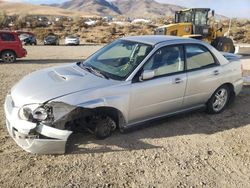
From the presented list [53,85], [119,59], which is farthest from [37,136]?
[119,59]

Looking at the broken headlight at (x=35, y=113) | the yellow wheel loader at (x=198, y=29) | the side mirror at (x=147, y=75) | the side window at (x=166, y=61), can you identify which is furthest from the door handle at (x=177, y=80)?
the yellow wheel loader at (x=198, y=29)

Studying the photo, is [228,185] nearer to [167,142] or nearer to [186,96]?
[167,142]

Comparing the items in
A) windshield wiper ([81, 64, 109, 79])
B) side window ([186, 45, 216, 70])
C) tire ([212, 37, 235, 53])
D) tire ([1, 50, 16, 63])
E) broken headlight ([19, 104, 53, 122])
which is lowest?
tire ([1, 50, 16, 63])

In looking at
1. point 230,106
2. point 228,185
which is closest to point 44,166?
point 228,185

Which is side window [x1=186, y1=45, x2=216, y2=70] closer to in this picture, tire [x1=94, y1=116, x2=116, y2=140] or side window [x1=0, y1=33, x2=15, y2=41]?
tire [x1=94, y1=116, x2=116, y2=140]

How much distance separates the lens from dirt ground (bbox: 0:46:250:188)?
376 centimetres

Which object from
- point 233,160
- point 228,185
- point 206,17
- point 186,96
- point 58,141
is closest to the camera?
point 228,185

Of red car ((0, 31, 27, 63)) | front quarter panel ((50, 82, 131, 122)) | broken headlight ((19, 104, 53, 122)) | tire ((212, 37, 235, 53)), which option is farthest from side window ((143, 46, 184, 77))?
tire ((212, 37, 235, 53))

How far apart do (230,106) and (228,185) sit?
3042mm

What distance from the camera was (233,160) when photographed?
4387mm

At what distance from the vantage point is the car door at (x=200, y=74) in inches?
212

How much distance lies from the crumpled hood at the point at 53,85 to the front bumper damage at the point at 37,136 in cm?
28

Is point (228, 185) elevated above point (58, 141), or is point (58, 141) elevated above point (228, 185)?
point (58, 141)

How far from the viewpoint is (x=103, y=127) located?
183 inches
